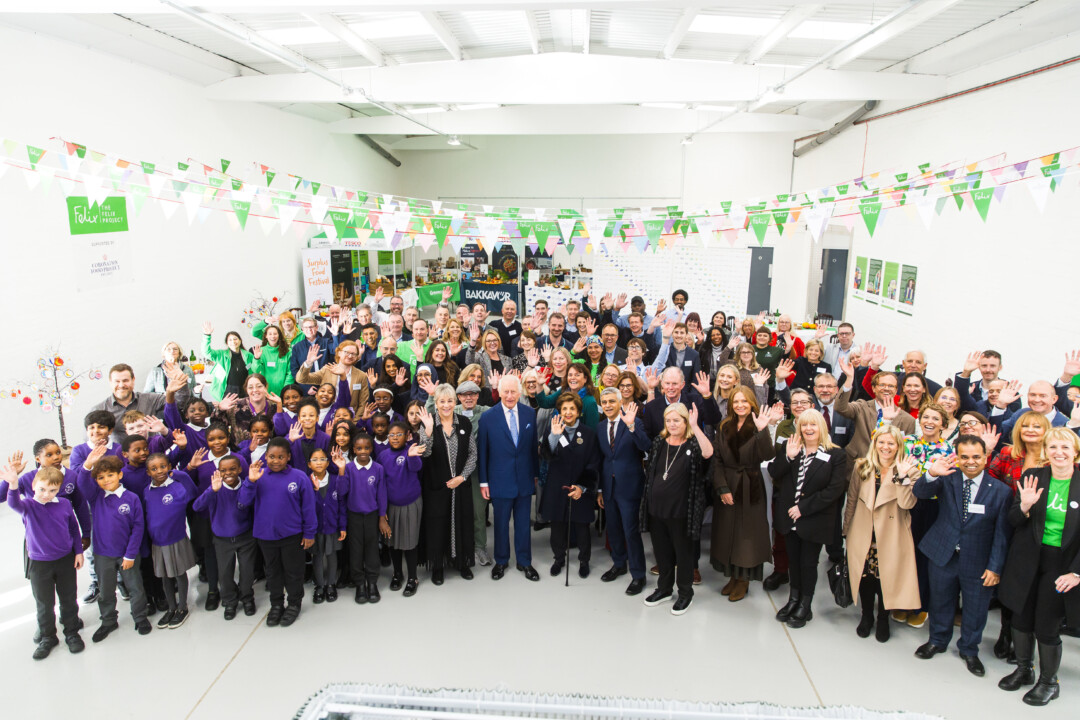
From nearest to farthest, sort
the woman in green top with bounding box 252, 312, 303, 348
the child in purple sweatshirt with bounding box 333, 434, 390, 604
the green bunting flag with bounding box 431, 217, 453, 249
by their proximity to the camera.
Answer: the child in purple sweatshirt with bounding box 333, 434, 390, 604
the woman in green top with bounding box 252, 312, 303, 348
the green bunting flag with bounding box 431, 217, 453, 249

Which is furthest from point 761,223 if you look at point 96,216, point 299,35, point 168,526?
point 96,216

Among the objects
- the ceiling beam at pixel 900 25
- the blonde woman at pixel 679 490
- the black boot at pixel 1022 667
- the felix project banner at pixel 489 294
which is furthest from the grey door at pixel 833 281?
the black boot at pixel 1022 667

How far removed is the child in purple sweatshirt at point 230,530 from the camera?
3787 mm

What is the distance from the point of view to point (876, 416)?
4445mm

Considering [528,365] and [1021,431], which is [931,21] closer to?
[1021,431]

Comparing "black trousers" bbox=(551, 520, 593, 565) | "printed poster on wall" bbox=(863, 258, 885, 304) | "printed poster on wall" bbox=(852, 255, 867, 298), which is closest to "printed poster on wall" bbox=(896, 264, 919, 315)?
"printed poster on wall" bbox=(863, 258, 885, 304)

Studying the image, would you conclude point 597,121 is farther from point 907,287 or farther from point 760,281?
point 907,287

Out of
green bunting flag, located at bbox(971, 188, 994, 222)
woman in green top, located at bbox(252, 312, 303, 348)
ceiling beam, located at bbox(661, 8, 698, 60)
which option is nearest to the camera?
green bunting flag, located at bbox(971, 188, 994, 222)

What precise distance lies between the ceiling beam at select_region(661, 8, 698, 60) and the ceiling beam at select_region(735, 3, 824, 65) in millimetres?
793

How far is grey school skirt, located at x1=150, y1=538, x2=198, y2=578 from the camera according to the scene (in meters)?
3.79

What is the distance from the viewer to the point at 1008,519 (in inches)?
130

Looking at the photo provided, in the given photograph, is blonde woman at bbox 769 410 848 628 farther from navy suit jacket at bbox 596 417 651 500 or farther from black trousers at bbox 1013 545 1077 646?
black trousers at bbox 1013 545 1077 646

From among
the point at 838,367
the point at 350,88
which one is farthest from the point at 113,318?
the point at 838,367

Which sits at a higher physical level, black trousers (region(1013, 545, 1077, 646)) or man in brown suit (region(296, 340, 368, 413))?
man in brown suit (region(296, 340, 368, 413))
